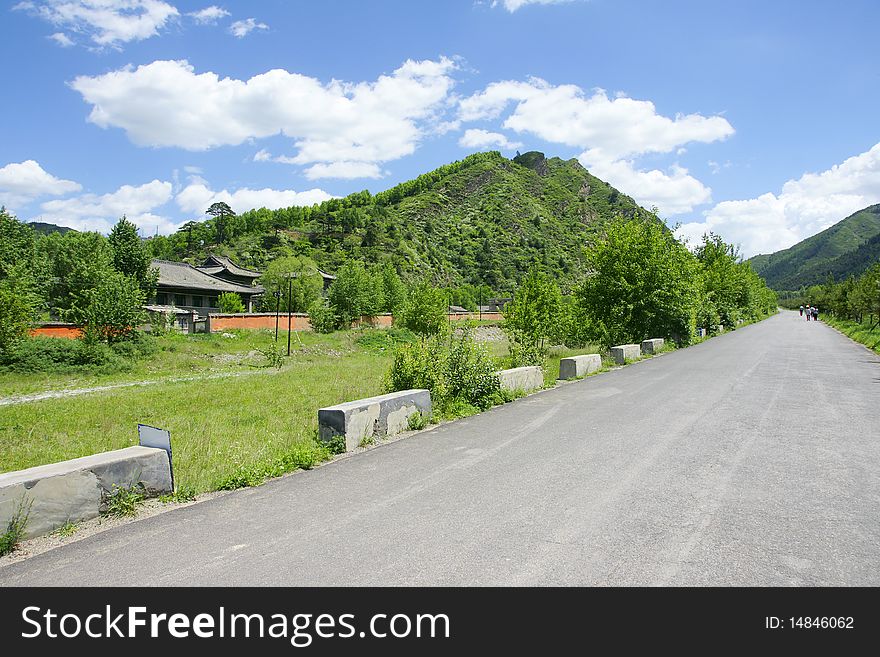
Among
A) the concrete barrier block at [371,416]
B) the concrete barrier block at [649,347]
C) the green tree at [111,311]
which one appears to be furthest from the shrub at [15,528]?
the green tree at [111,311]

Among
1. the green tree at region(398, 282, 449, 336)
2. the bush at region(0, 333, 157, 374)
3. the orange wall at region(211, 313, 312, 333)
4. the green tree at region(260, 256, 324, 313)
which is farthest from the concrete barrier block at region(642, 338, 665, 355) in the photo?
the green tree at region(260, 256, 324, 313)

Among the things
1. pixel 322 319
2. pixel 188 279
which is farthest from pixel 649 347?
pixel 188 279

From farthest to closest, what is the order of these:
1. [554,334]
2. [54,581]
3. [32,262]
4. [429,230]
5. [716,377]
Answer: [429,230] → [32,262] → [554,334] → [716,377] → [54,581]

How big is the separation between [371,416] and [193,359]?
26452 mm

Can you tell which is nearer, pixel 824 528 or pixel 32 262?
pixel 824 528

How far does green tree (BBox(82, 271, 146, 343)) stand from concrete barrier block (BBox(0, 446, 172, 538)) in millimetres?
26557

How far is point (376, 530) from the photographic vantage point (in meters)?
4.11

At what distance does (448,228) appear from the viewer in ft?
484

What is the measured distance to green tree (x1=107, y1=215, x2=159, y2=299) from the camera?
1815 inches

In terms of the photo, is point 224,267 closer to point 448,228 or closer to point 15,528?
point 15,528

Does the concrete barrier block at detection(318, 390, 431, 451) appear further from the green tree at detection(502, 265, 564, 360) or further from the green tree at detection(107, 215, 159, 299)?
the green tree at detection(107, 215, 159, 299)
